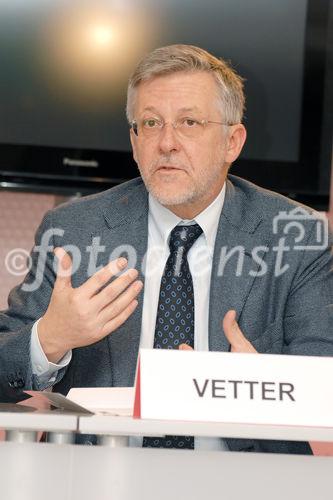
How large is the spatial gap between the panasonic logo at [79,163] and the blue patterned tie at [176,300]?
2.29 feet

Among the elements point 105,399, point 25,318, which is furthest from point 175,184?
point 105,399

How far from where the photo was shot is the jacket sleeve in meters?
2.22

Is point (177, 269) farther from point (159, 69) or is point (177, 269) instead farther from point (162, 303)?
point (159, 69)

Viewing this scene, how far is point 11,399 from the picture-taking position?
7.64 feet

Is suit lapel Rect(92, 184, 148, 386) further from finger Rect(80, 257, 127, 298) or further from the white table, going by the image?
the white table

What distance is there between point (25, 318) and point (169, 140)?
0.52 metres

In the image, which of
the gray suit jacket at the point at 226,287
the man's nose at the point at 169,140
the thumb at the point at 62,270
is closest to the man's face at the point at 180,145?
the man's nose at the point at 169,140

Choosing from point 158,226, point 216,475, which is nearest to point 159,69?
point 158,226

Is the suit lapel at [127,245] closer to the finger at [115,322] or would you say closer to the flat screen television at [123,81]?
the finger at [115,322]

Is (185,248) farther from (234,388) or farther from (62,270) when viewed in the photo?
(234,388)

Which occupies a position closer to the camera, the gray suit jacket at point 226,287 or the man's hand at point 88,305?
the man's hand at point 88,305

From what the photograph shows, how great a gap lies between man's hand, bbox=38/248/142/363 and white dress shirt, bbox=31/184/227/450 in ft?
1.19

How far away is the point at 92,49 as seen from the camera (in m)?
3.10

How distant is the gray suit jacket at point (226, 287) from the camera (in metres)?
2.37
